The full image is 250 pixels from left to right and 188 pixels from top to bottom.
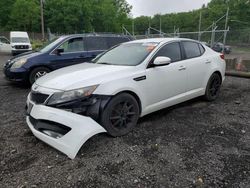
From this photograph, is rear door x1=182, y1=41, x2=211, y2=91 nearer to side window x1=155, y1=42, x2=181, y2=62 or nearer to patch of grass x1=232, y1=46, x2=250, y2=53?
side window x1=155, y1=42, x2=181, y2=62

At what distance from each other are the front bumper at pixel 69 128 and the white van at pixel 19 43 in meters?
19.5

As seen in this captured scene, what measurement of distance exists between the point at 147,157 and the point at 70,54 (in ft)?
16.5

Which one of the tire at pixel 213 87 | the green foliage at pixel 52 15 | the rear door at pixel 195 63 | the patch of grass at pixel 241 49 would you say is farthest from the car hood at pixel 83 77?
the green foliage at pixel 52 15

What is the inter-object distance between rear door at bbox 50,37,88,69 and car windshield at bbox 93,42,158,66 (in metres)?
2.57

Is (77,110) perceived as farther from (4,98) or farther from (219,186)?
(4,98)

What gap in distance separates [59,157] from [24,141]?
A: 0.81m

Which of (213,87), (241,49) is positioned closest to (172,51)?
(213,87)

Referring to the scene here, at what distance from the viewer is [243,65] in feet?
31.7

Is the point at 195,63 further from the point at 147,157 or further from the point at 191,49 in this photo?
the point at 147,157

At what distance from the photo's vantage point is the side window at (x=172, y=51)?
14.2ft

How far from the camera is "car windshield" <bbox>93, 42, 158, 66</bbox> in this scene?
4.11 m

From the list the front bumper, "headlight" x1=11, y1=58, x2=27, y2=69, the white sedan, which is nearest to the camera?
the front bumper

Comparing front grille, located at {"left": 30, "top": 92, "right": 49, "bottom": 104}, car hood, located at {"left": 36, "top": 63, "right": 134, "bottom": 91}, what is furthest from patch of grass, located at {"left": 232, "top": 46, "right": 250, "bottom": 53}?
front grille, located at {"left": 30, "top": 92, "right": 49, "bottom": 104}

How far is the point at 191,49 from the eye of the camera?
5.00 m
